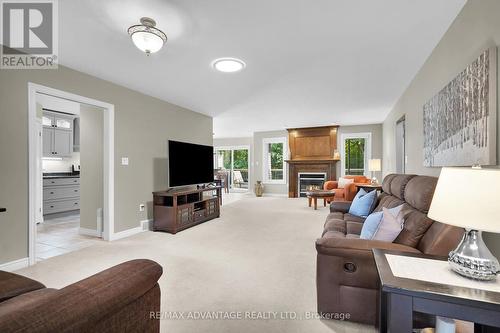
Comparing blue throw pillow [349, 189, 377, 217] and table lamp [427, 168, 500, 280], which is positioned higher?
table lamp [427, 168, 500, 280]

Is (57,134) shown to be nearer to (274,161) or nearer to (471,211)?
(274,161)

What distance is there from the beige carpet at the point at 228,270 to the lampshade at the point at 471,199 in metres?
1.11

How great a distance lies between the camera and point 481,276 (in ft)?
3.33

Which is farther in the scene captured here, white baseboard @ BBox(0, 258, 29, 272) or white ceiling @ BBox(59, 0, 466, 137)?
white baseboard @ BBox(0, 258, 29, 272)

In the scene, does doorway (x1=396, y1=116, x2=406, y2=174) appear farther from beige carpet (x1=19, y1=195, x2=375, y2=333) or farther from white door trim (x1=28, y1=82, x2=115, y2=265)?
white door trim (x1=28, y1=82, x2=115, y2=265)

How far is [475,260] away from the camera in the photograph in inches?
40.4

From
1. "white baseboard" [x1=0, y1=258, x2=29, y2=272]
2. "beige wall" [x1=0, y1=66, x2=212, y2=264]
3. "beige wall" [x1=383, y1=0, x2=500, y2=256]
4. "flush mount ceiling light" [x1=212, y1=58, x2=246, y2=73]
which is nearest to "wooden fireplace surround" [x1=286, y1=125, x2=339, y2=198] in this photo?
"beige wall" [x1=0, y1=66, x2=212, y2=264]

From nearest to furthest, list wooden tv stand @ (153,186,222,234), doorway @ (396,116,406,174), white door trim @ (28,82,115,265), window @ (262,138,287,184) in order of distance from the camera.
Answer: white door trim @ (28,82,115,265) < wooden tv stand @ (153,186,222,234) < doorway @ (396,116,406,174) < window @ (262,138,287,184)

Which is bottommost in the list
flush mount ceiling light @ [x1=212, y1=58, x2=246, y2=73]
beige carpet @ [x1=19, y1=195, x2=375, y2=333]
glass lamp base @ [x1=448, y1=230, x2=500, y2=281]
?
beige carpet @ [x1=19, y1=195, x2=375, y2=333]

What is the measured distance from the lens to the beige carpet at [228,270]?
1690 mm

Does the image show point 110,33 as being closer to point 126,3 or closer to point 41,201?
point 126,3

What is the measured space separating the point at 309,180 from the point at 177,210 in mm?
5303

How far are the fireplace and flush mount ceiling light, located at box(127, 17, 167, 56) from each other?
6648 mm

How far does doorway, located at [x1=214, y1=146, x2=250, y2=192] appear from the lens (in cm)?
1024
